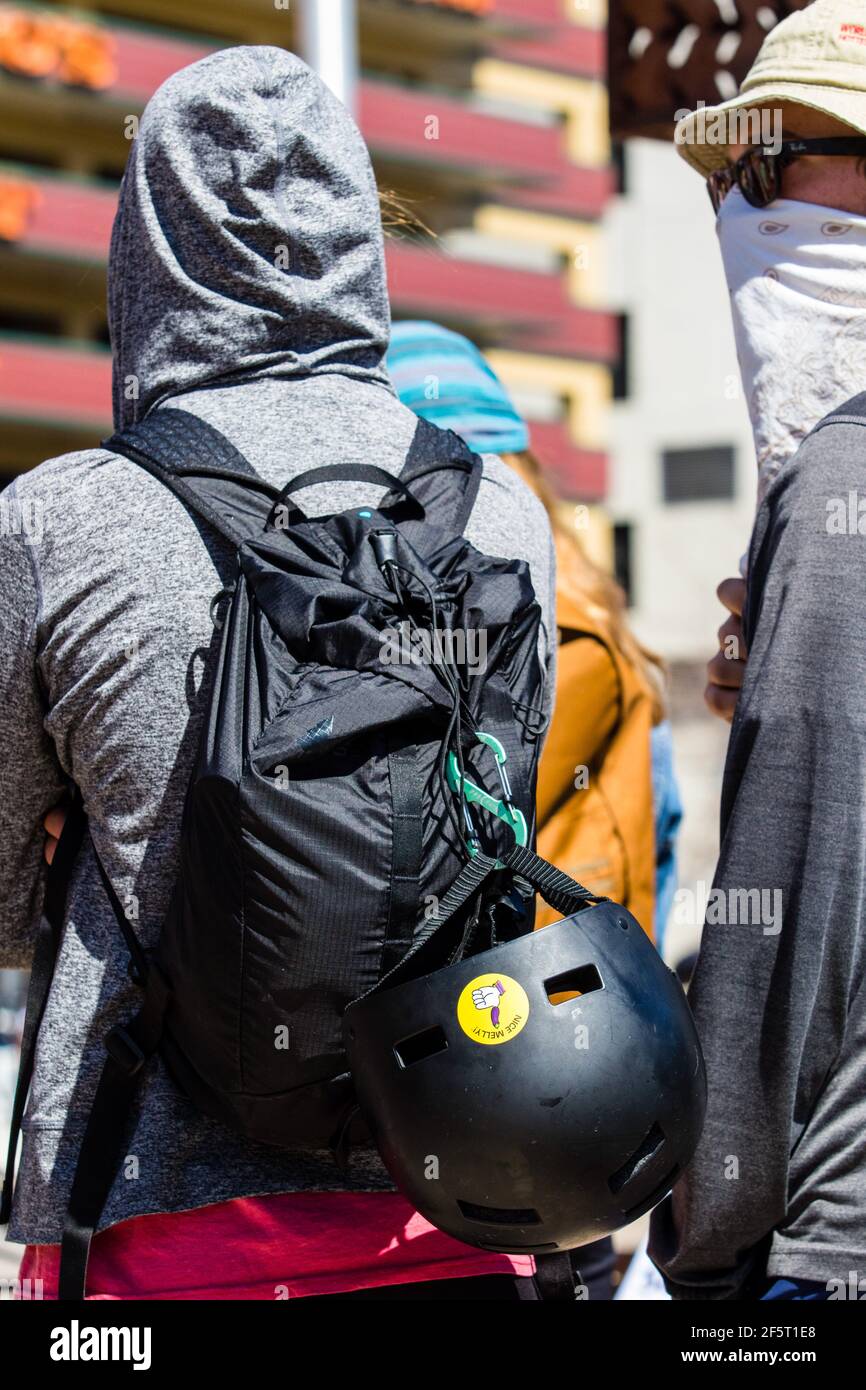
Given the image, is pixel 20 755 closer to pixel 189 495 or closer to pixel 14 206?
pixel 189 495

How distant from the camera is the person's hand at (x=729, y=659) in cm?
235

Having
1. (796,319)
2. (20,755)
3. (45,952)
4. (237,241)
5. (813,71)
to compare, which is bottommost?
(45,952)

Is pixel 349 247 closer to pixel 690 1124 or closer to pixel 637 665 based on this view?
pixel 690 1124

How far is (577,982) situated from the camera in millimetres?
1647

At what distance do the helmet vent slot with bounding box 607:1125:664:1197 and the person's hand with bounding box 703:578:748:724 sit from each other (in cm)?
78

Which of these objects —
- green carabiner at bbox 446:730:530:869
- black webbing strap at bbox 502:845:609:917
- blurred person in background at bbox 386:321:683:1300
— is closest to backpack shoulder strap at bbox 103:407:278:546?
green carabiner at bbox 446:730:530:869

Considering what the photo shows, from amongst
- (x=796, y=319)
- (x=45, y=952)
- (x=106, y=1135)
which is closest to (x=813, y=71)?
(x=796, y=319)

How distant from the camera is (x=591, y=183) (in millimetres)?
21516

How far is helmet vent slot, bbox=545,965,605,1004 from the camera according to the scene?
63.9 inches

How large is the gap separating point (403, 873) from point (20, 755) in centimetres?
51

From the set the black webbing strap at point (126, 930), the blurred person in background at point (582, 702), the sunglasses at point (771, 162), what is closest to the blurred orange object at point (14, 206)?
the blurred person in background at point (582, 702)

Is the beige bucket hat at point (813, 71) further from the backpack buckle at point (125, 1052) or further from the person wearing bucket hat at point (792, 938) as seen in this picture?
the backpack buckle at point (125, 1052)

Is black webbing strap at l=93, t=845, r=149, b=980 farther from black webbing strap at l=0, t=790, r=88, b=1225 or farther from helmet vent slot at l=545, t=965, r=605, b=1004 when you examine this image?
helmet vent slot at l=545, t=965, r=605, b=1004

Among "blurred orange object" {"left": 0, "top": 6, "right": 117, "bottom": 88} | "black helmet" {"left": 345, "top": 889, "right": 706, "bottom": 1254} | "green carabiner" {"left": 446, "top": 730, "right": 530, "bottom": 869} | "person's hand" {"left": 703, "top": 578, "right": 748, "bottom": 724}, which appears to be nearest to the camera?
"black helmet" {"left": 345, "top": 889, "right": 706, "bottom": 1254}
